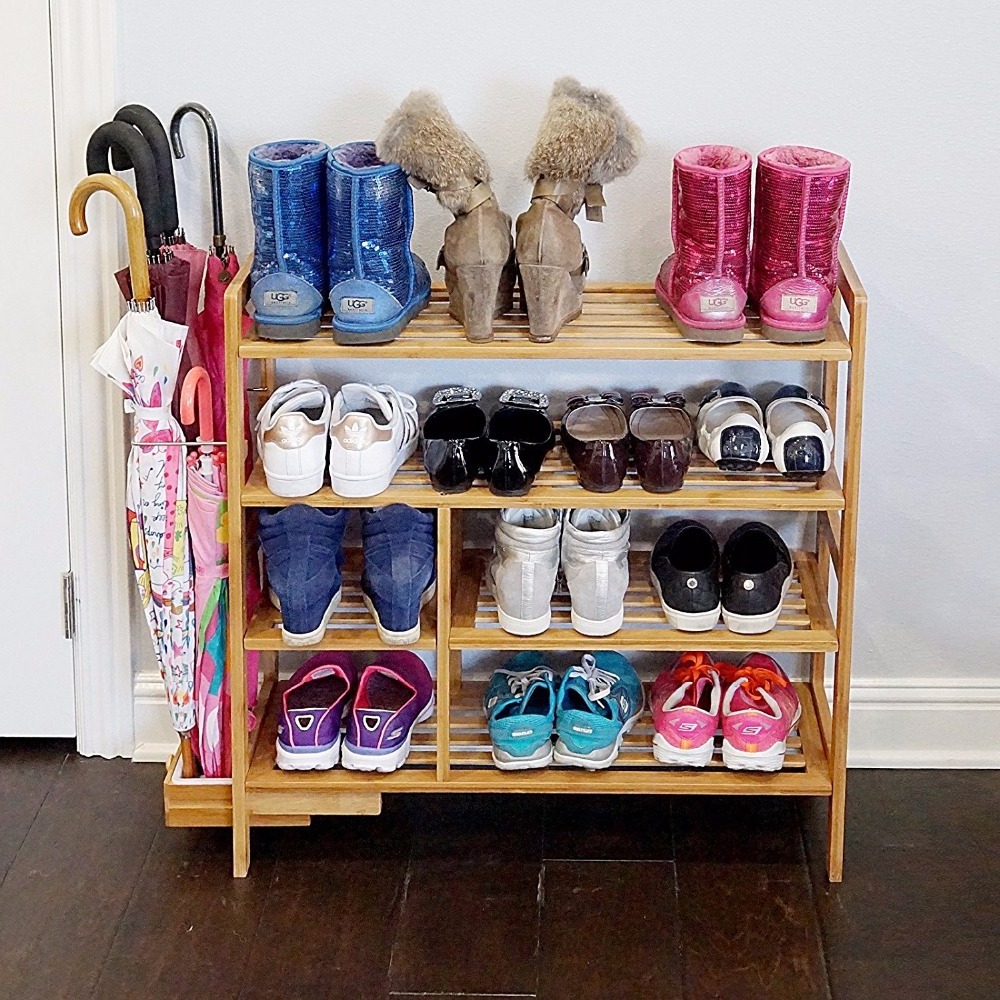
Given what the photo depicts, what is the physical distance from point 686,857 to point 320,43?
4.49ft

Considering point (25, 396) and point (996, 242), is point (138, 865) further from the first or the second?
point (996, 242)

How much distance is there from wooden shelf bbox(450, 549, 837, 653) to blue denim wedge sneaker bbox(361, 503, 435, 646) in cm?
8

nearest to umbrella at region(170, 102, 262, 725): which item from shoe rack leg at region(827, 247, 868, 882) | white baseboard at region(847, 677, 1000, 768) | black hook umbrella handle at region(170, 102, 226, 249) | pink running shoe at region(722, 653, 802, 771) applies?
black hook umbrella handle at region(170, 102, 226, 249)

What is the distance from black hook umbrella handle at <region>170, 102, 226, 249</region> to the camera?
2.32 metres

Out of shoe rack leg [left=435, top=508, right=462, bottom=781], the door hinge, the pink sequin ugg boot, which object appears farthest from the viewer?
the door hinge

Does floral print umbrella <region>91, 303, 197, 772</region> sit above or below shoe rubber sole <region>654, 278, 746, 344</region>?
below

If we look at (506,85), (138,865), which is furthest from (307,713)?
(506,85)

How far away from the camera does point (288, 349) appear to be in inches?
85.9

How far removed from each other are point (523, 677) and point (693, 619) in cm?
31

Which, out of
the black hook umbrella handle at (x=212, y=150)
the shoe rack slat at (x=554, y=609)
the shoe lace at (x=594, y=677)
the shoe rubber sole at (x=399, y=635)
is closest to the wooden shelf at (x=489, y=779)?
the shoe rack slat at (x=554, y=609)

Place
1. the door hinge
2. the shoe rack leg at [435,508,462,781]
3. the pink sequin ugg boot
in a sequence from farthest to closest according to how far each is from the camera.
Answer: the door hinge
the shoe rack leg at [435,508,462,781]
the pink sequin ugg boot

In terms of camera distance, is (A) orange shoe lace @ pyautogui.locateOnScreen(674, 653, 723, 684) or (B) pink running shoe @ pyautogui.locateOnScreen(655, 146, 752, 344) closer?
(B) pink running shoe @ pyautogui.locateOnScreen(655, 146, 752, 344)

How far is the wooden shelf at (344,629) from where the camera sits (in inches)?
91.4

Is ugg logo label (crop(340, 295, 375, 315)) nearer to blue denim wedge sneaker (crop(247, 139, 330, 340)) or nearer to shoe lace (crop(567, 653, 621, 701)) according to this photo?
blue denim wedge sneaker (crop(247, 139, 330, 340))
